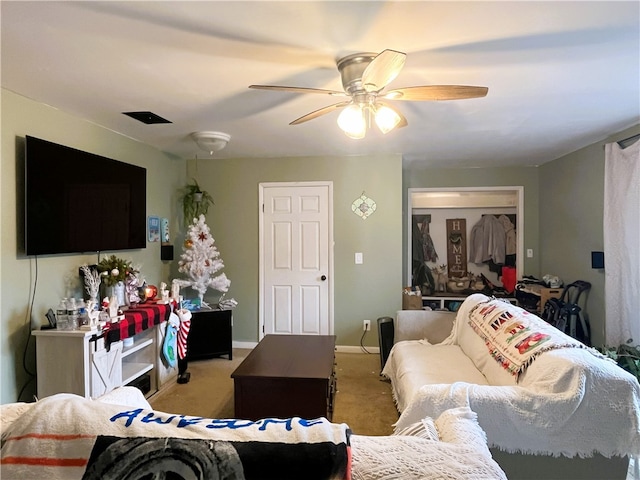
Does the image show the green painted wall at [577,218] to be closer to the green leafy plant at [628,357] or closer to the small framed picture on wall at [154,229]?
the green leafy plant at [628,357]

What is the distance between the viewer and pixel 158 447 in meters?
0.80

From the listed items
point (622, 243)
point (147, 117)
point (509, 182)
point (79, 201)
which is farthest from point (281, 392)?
point (509, 182)

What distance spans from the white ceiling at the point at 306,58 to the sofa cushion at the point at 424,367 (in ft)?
6.05

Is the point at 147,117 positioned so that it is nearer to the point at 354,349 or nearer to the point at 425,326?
the point at 425,326

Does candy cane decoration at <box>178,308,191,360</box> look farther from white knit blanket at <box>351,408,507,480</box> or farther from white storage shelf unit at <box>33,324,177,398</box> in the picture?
white knit blanket at <box>351,408,507,480</box>

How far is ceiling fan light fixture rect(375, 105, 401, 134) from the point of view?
205cm

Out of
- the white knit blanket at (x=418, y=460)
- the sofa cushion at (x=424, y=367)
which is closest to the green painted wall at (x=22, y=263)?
the sofa cushion at (x=424, y=367)

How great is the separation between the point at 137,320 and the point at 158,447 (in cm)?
245

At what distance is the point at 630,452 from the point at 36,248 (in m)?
3.49

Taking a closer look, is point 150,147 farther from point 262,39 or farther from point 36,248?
point 262,39

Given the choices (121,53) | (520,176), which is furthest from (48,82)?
(520,176)

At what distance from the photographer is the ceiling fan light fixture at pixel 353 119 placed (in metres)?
2.04

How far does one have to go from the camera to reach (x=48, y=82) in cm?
231

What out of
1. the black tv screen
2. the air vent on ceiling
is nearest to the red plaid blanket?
the black tv screen
